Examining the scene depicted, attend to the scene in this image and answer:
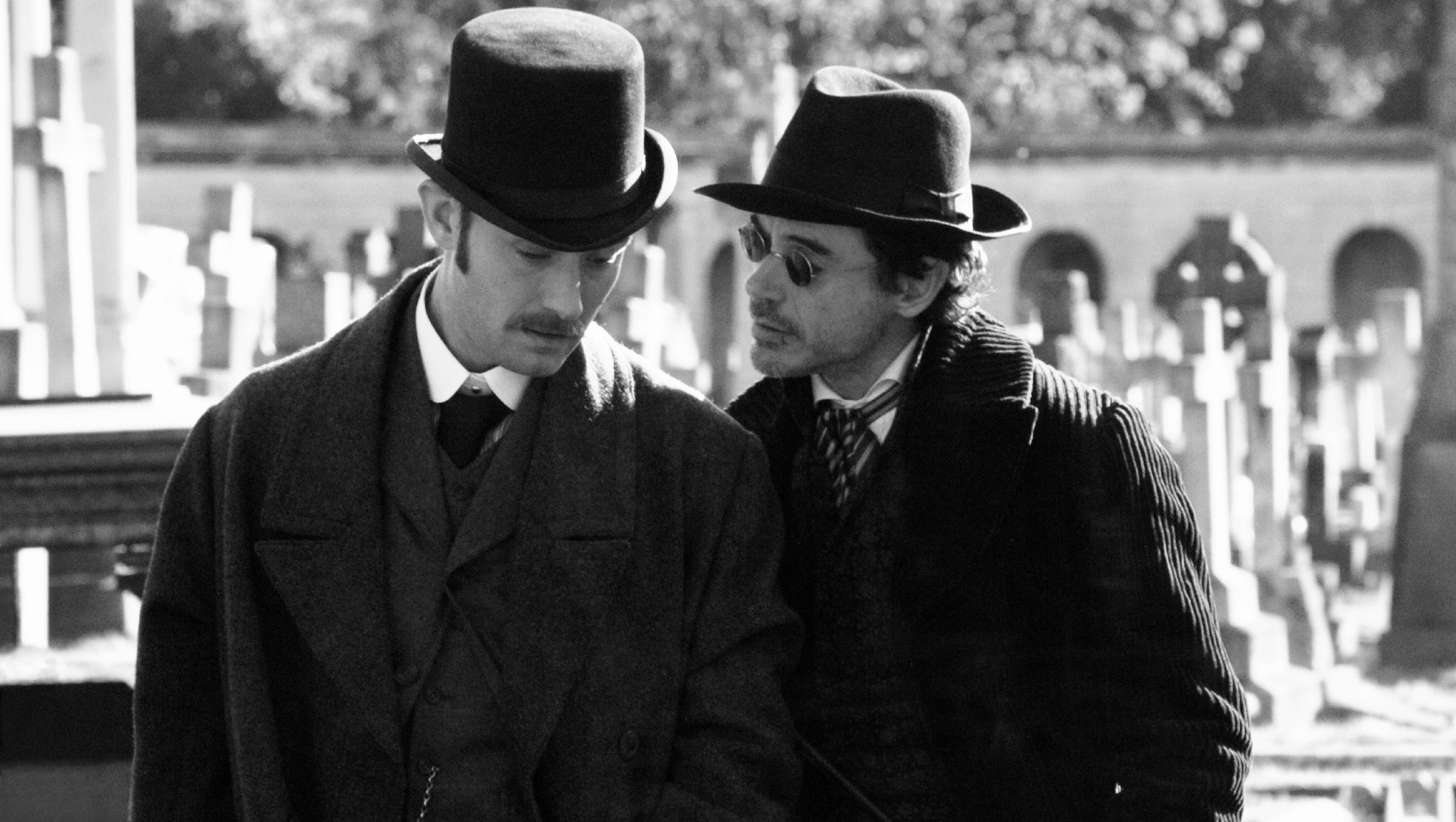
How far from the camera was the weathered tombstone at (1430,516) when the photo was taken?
12039mm

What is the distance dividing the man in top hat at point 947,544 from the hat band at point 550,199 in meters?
0.45

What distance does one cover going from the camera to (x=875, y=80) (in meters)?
3.71

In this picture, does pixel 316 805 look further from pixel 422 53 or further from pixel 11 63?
pixel 422 53

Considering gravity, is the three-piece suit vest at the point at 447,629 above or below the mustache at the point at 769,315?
below

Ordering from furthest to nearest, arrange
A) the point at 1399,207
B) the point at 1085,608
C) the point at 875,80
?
the point at 1399,207
the point at 875,80
the point at 1085,608

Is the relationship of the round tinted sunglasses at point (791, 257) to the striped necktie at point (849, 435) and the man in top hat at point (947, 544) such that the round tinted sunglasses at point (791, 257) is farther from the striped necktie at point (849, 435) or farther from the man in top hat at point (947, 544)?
the striped necktie at point (849, 435)

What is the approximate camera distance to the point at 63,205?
7.50 meters

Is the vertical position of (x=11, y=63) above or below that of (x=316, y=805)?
above

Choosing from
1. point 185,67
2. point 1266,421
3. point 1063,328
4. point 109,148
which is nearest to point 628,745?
point 109,148

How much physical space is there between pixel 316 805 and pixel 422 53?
28833 mm

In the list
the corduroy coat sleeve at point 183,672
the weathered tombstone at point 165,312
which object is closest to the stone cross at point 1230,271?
the weathered tombstone at point 165,312

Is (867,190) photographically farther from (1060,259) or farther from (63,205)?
(1060,259)

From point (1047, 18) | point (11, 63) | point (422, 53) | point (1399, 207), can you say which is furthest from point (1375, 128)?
point (11, 63)

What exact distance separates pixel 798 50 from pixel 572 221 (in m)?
28.3
